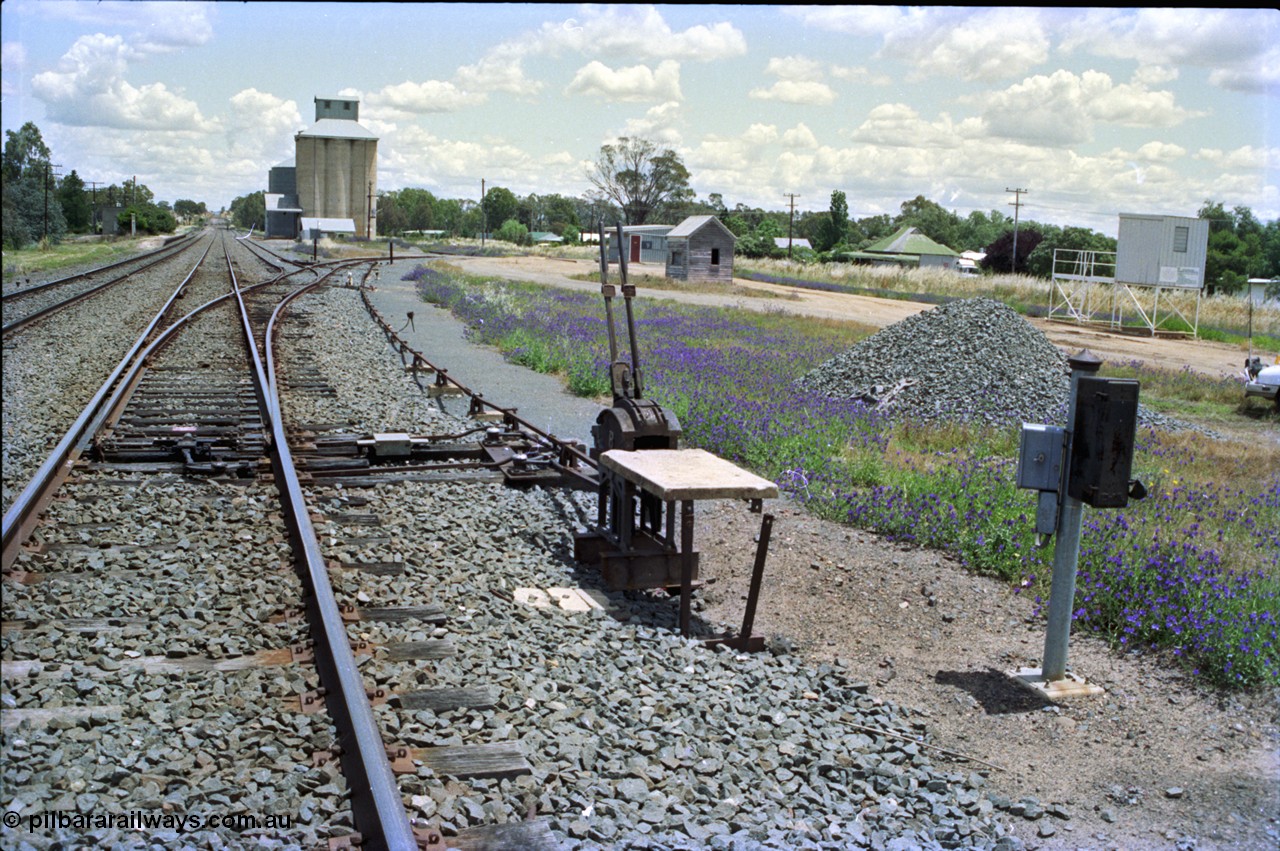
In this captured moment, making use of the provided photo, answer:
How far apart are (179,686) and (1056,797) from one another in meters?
3.38

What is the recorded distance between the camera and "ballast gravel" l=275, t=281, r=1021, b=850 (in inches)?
146

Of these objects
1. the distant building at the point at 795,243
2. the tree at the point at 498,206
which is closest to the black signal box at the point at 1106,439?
the distant building at the point at 795,243

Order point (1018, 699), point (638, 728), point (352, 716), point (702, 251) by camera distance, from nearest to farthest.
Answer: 1. point (352, 716)
2. point (638, 728)
3. point (1018, 699)
4. point (702, 251)

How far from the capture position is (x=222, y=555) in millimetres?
6289

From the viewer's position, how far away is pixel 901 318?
40125 millimetres

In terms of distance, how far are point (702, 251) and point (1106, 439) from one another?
50.7m

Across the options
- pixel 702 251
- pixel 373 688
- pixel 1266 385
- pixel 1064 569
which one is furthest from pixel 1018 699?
pixel 702 251

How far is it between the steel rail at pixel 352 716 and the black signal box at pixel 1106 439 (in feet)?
10.8

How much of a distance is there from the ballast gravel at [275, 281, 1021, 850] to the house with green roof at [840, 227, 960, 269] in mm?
93294

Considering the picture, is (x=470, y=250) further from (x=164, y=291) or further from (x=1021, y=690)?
(x=1021, y=690)

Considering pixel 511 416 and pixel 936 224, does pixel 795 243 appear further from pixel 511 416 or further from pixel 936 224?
pixel 511 416

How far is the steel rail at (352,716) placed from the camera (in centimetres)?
334

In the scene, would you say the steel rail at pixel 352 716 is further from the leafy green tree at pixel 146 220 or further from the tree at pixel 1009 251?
the leafy green tree at pixel 146 220

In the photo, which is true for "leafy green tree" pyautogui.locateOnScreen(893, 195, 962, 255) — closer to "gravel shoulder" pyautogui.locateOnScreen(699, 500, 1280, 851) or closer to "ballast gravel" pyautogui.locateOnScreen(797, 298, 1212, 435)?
"ballast gravel" pyautogui.locateOnScreen(797, 298, 1212, 435)
